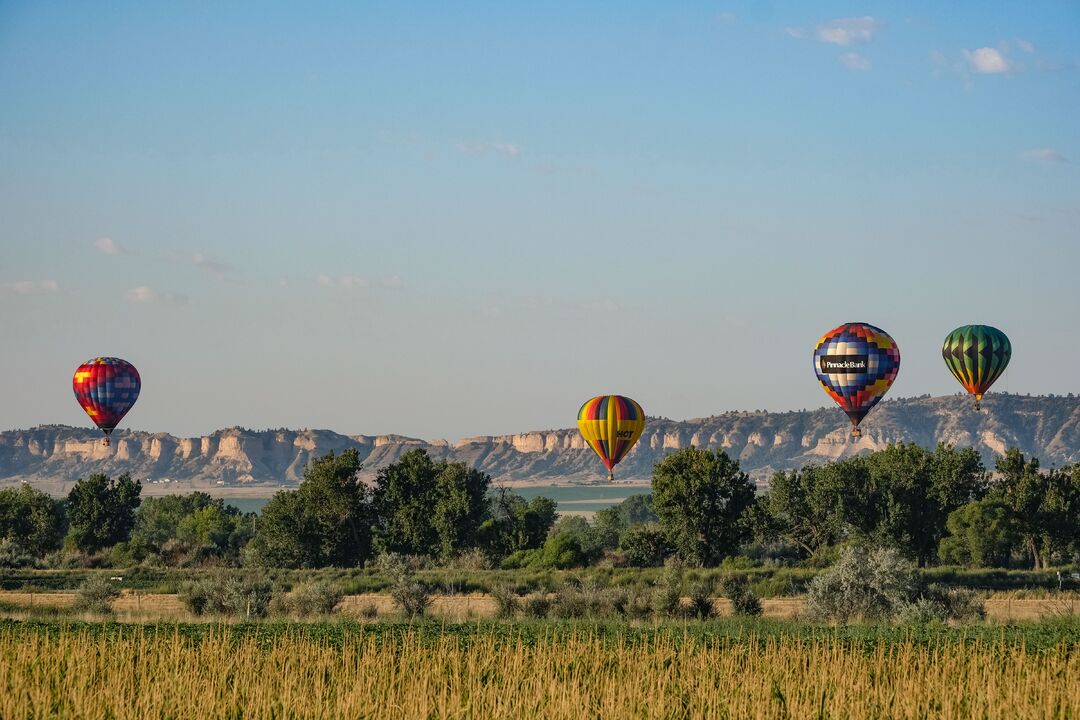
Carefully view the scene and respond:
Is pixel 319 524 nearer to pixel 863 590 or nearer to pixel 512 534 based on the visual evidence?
pixel 512 534

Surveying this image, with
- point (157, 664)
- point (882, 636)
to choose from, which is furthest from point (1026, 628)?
point (157, 664)

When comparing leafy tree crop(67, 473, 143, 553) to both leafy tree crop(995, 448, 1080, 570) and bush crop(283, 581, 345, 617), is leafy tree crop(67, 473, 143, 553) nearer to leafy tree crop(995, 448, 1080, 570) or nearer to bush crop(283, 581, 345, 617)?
bush crop(283, 581, 345, 617)

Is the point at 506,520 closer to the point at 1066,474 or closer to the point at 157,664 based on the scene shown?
the point at 1066,474

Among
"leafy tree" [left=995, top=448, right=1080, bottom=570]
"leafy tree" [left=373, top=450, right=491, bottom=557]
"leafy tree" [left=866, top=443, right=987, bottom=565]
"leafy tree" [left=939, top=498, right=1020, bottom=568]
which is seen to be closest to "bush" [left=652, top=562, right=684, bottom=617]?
"leafy tree" [left=866, top=443, right=987, bottom=565]

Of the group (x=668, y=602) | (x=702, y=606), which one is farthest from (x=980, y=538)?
(x=668, y=602)

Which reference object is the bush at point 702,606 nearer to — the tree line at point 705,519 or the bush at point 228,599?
the bush at point 228,599

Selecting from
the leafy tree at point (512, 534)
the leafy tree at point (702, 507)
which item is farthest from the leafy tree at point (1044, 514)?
the leafy tree at point (512, 534)
